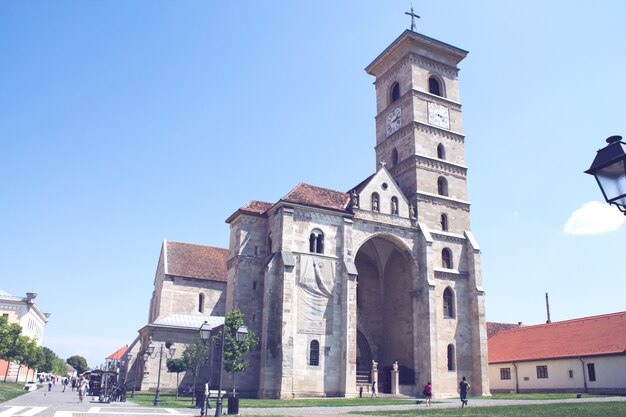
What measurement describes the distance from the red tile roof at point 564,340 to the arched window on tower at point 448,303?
8170 millimetres

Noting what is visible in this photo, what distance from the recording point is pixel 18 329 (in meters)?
53.2

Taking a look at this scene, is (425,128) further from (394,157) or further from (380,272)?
(380,272)

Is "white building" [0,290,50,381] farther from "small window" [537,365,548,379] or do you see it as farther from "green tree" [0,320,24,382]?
"small window" [537,365,548,379]

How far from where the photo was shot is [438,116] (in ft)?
154

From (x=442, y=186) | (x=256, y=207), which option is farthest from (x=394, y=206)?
(x=256, y=207)

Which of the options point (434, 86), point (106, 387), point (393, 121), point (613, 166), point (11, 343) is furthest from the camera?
point (11, 343)

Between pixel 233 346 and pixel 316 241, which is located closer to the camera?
pixel 233 346

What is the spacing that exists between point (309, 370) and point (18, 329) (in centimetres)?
3455

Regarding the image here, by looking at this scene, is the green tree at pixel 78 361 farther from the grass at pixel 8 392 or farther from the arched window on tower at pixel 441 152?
the arched window on tower at pixel 441 152

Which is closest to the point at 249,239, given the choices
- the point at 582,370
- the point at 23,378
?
the point at 582,370

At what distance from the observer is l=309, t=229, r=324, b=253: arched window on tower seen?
1512 inches

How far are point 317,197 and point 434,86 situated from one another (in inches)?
668

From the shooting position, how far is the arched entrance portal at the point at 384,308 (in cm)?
4200

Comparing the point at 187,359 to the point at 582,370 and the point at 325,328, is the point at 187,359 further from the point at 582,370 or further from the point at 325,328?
the point at 582,370
